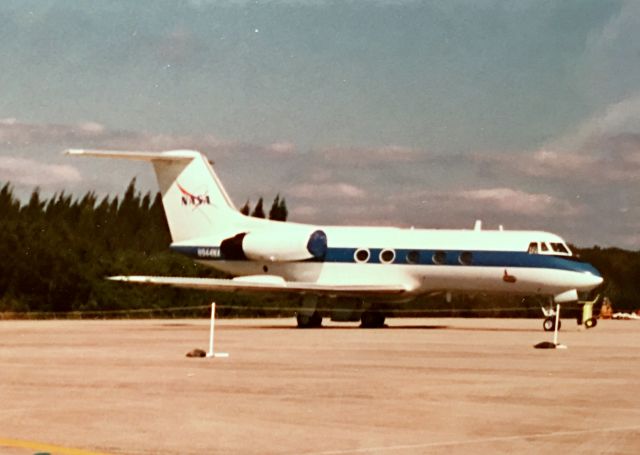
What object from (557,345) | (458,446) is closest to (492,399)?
(458,446)

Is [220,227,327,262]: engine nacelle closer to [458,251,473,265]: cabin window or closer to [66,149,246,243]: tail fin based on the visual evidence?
[66,149,246,243]: tail fin

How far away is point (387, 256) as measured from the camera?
41.5 metres

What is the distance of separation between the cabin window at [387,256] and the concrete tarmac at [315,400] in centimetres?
1541

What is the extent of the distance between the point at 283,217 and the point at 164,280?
43.4 meters

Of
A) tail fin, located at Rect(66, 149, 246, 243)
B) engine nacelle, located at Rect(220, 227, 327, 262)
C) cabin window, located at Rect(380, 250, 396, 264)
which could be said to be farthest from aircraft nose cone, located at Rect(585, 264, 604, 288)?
tail fin, located at Rect(66, 149, 246, 243)

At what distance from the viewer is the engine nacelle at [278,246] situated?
42.6m

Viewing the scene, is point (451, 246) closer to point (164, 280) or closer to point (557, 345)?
point (164, 280)

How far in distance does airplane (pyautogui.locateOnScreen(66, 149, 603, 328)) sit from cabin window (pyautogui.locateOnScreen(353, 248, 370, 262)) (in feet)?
0.15

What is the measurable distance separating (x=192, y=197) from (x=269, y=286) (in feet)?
23.7

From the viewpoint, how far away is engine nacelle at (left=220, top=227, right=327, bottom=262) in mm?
42562

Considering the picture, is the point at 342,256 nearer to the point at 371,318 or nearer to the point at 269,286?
the point at 371,318

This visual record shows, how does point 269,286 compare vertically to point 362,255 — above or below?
below

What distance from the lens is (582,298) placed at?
137ft

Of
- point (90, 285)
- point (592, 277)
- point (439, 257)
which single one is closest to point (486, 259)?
point (439, 257)
